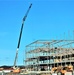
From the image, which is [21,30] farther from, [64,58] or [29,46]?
[64,58]

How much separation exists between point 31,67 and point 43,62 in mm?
13069

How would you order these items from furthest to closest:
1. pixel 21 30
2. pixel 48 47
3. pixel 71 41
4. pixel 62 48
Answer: pixel 21 30, pixel 48 47, pixel 62 48, pixel 71 41

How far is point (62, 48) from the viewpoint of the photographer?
3728 inches

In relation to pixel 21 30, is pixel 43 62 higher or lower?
lower

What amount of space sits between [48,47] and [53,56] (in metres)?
4.04

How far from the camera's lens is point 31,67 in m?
122

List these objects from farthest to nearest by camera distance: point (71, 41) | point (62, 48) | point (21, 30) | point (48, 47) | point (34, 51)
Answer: point (21, 30), point (34, 51), point (48, 47), point (62, 48), point (71, 41)

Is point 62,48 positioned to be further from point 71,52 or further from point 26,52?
point 26,52

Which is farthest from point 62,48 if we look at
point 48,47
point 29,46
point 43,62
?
point 29,46

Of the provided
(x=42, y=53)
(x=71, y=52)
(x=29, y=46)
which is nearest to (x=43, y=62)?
(x=42, y=53)

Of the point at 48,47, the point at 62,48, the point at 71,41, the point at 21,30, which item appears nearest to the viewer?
the point at 71,41

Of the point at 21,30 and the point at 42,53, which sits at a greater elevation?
the point at 21,30

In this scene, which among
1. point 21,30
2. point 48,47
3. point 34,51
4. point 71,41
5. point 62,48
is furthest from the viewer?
point 21,30

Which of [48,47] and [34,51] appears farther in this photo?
[34,51]
